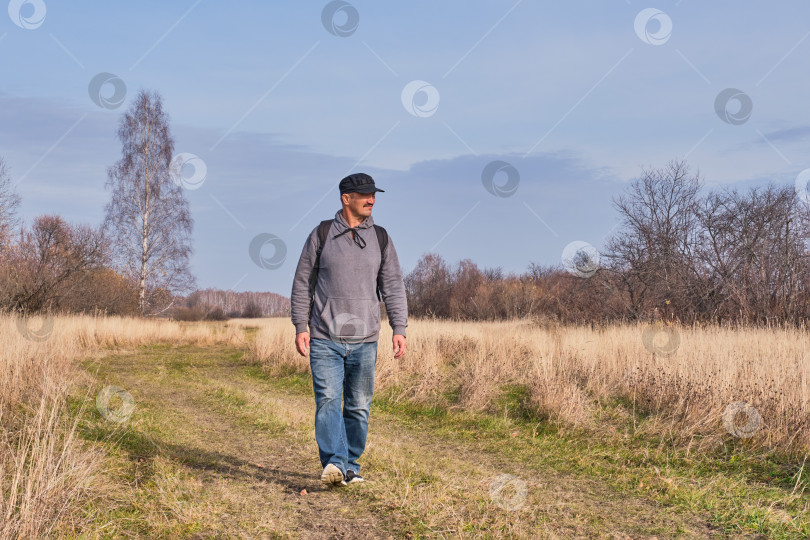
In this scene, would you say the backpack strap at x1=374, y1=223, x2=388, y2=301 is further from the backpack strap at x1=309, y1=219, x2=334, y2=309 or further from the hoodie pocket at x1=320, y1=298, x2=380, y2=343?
the backpack strap at x1=309, y1=219, x2=334, y2=309

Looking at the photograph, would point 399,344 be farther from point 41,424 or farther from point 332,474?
point 41,424

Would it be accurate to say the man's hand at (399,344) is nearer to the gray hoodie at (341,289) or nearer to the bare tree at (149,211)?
the gray hoodie at (341,289)

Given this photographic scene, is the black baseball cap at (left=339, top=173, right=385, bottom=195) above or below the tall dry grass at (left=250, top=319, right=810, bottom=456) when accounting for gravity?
above

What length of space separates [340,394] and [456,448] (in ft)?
8.69

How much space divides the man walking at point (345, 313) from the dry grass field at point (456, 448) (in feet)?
1.53

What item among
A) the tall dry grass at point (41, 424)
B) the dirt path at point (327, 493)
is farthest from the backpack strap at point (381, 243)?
the tall dry grass at point (41, 424)

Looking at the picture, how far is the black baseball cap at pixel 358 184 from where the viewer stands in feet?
15.4

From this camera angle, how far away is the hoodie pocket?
4570mm

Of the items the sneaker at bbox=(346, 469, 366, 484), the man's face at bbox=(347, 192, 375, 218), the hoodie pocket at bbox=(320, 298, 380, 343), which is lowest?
the sneaker at bbox=(346, 469, 366, 484)

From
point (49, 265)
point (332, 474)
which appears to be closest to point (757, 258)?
point (332, 474)

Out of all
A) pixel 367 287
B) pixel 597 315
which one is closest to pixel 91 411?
pixel 367 287

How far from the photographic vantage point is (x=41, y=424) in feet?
19.0

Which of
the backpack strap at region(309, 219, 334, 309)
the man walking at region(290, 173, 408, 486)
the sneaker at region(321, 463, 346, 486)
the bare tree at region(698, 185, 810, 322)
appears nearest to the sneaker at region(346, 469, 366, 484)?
the man walking at region(290, 173, 408, 486)

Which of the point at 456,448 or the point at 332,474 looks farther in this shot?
the point at 456,448
